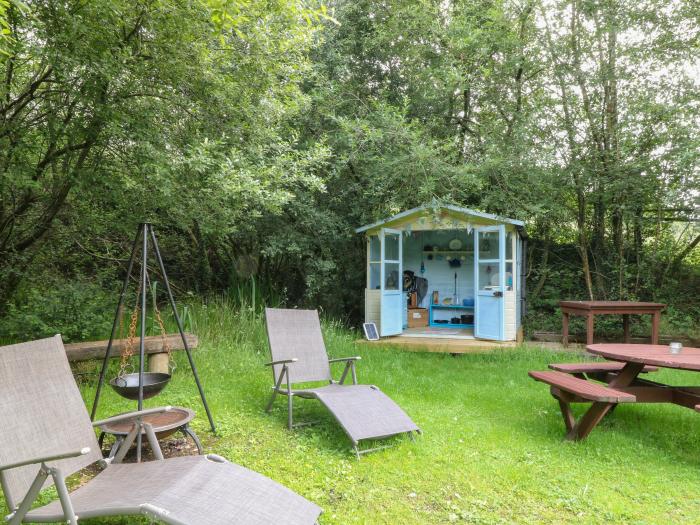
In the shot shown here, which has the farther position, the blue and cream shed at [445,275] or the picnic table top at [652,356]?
the blue and cream shed at [445,275]

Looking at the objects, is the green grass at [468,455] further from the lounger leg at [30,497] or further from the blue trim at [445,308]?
the blue trim at [445,308]

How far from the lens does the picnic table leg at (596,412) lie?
3646 millimetres

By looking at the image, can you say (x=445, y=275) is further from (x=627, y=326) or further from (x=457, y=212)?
(x=627, y=326)

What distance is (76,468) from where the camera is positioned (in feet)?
7.88

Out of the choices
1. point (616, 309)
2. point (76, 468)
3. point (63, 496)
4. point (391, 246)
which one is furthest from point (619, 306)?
point (63, 496)

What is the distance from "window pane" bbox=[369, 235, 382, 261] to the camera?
8578 millimetres

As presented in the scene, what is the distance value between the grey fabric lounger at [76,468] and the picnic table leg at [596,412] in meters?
2.34

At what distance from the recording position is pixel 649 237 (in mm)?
9383

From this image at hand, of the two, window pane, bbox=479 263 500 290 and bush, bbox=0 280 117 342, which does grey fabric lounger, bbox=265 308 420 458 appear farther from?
window pane, bbox=479 263 500 290

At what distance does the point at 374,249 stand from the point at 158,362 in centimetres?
441

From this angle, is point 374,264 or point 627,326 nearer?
point 627,326

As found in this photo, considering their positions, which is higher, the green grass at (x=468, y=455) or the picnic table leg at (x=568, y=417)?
the picnic table leg at (x=568, y=417)

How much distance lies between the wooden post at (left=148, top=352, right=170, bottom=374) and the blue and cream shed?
12.6 feet

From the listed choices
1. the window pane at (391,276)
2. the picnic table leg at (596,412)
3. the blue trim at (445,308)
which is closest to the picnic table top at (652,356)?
the picnic table leg at (596,412)
